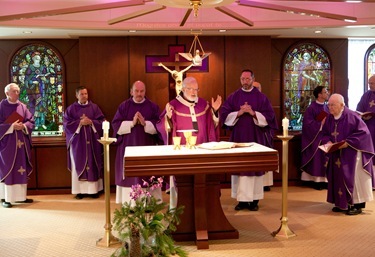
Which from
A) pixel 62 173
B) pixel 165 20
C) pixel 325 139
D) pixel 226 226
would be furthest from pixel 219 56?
pixel 226 226

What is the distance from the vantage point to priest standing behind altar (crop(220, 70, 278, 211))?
7637mm

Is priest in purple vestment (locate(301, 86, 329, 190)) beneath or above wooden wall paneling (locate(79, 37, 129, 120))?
beneath

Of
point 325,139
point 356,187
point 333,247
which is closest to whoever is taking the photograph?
point 333,247

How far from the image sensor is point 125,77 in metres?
9.57

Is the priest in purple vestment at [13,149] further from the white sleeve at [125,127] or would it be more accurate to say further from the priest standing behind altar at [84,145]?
the white sleeve at [125,127]

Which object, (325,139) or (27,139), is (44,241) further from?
(325,139)

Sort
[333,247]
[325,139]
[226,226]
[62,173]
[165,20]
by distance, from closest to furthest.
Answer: [333,247] → [226,226] → [325,139] → [165,20] → [62,173]

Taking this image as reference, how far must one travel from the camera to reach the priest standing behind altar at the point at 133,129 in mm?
7891

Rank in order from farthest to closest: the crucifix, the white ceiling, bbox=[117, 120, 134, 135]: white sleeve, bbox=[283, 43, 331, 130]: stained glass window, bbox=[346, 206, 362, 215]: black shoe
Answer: bbox=[283, 43, 331, 130]: stained glass window, the crucifix, the white ceiling, bbox=[117, 120, 134, 135]: white sleeve, bbox=[346, 206, 362, 215]: black shoe

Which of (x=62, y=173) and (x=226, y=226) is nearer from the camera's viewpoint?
(x=226, y=226)

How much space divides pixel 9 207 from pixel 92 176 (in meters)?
1.40

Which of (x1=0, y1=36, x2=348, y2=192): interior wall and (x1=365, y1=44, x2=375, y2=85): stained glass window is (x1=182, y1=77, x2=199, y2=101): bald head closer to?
(x1=0, y1=36, x2=348, y2=192): interior wall

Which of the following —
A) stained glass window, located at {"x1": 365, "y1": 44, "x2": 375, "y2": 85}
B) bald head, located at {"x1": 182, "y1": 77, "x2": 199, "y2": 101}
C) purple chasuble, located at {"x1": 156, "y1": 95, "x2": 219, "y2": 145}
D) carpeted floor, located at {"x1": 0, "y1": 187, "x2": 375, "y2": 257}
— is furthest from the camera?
stained glass window, located at {"x1": 365, "y1": 44, "x2": 375, "y2": 85}

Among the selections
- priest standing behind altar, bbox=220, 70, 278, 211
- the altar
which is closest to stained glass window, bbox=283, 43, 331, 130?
priest standing behind altar, bbox=220, 70, 278, 211
